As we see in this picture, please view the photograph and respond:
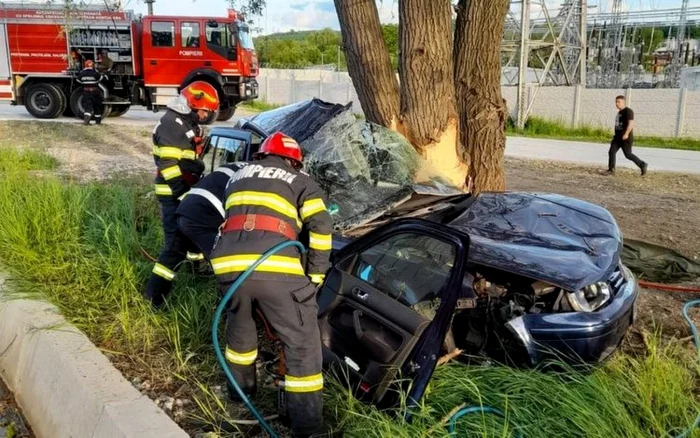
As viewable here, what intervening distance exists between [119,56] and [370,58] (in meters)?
14.4

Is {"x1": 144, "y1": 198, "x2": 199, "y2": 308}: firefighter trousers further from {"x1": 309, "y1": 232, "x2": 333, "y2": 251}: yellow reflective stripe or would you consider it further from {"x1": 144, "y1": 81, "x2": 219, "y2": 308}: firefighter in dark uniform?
{"x1": 309, "y1": 232, "x2": 333, "y2": 251}: yellow reflective stripe

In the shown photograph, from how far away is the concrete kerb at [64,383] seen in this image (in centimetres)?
284

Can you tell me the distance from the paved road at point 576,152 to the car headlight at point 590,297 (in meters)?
10.3

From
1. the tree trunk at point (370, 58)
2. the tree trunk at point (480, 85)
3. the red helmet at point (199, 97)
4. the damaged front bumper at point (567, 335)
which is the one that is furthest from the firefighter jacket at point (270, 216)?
the tree trunk at point (480, 85)

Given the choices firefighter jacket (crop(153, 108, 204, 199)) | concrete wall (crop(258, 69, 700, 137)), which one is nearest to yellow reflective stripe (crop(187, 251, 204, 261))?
firefighter jacket (crop(153, 108, 204, 199))

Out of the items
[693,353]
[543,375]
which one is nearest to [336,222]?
[543,375]

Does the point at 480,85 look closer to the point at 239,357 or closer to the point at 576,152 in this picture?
the point at 239,357

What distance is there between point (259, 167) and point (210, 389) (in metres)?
1.30

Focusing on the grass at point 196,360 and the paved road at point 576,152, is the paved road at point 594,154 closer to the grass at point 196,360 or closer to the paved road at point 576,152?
the paved road at point 576,152

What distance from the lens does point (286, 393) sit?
114 inches

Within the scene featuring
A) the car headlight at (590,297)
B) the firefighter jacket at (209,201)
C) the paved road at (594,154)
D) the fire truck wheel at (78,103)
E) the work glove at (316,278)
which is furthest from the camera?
the fire truck wheel at (78,103)

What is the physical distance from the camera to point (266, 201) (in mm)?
2916

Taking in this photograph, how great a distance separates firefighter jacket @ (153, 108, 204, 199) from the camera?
4991 mm

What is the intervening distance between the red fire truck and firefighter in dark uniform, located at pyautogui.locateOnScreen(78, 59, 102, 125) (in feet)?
1.50
